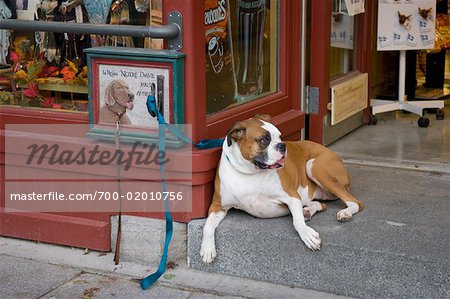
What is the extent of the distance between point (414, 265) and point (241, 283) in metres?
0.96

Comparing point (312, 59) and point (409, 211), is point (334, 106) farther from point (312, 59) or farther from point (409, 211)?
point (409, 211)

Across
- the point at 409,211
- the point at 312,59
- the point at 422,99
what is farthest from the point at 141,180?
the point at 422,99

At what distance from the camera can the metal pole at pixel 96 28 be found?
4.54 m

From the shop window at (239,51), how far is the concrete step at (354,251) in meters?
0.84

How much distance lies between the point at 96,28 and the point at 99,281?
4.75 ft

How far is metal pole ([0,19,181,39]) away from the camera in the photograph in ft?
14.9

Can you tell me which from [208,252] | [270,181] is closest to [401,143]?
[270,181]

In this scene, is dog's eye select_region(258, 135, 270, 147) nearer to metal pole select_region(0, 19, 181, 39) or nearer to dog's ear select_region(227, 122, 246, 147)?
dog's ear select_region(227, 122, 246, 147)

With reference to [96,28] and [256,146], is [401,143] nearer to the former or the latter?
[256,146]

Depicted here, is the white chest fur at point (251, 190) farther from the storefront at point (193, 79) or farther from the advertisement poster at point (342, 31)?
the advertisement poster at point (342, 31)

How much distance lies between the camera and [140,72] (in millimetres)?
4688

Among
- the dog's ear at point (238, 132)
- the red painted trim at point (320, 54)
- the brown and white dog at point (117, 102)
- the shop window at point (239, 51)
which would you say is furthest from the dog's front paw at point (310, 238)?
the red painted trim at point (320, 54)

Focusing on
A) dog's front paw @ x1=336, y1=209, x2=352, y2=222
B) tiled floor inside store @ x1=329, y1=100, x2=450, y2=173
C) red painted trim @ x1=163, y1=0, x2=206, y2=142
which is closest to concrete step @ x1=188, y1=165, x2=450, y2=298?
→ dog's front paw @ x1=336, y1=209, x2=352, y2=222

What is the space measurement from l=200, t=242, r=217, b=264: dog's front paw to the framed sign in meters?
0.60
